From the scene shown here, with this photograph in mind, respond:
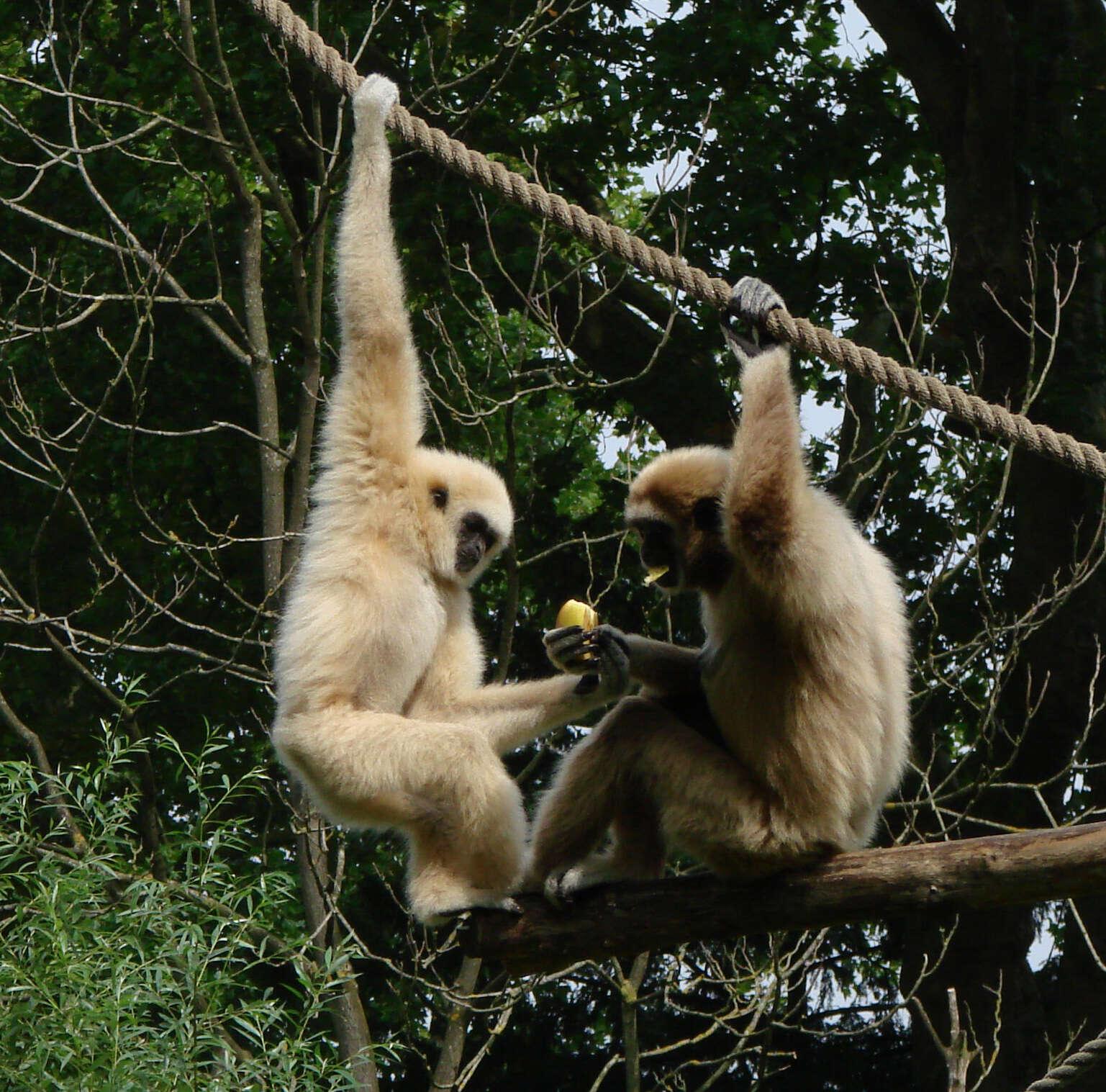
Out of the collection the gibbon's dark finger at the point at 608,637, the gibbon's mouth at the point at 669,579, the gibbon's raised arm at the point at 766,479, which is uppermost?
the gibbon's raised arm at the point at 766,479

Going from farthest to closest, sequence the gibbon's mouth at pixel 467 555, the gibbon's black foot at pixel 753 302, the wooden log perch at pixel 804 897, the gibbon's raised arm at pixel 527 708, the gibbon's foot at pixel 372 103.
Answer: the gibbon's mouth at pixel 467 555 → the gibbon's foot at pixel 372 103 → the gibbon's raised arm at pixel 527 708 → the gibbon's black foot at pixel 753 302 → the wooden log perch at pixel 804 897

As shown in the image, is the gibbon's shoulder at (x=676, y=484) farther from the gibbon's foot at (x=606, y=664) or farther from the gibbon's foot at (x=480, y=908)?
the gibbon's foot at (x=480, y=908)

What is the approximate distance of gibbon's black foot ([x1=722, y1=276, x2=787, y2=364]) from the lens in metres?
4.55

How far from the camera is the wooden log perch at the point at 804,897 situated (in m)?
4.01

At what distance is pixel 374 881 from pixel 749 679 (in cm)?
939

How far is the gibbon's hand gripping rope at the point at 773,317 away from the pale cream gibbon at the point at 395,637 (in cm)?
42

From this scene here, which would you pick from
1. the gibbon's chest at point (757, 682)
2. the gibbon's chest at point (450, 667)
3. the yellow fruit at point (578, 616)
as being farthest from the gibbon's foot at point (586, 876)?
the yellow fruit at point (578, 616)

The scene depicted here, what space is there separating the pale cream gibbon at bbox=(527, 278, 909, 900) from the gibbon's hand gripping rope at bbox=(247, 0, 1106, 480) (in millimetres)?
146

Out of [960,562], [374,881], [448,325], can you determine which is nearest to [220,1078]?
[960,562]

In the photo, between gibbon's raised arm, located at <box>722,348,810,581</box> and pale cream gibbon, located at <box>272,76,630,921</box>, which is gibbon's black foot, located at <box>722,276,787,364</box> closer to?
gibbon's raised arm, located at <box>722,348,810,581</box>

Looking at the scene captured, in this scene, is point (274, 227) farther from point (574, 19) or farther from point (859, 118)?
point (859, 118)

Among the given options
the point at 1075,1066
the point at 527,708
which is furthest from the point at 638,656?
the point at 1075,1066

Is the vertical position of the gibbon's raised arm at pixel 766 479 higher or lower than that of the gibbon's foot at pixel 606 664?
higher

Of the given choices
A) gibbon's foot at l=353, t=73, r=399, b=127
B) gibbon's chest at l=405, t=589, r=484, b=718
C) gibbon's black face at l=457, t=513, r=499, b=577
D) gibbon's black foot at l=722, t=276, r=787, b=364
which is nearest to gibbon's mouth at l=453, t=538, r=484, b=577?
gibbon's black face at l=457, t=513, r=499, b=577
